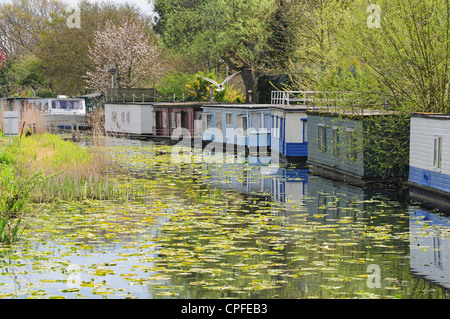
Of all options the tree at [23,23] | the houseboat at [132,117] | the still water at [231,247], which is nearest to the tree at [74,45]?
the tree at [23,23]

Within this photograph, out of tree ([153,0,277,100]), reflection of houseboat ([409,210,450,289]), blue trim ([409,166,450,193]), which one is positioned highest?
tree ([153,0,277,100])

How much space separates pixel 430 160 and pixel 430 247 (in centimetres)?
880

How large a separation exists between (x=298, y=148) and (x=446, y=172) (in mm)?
16266

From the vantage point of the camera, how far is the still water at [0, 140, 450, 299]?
46.2 feet

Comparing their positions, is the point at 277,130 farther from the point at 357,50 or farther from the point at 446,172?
the point at 446,172

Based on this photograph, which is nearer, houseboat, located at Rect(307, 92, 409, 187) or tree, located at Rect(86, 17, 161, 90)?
houseboat, located at Rect(307, 92, 409, 187)

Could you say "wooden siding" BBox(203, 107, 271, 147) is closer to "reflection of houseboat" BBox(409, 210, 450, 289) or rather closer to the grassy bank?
the grassy bank

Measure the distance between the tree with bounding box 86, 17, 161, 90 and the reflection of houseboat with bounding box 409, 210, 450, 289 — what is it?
204ft

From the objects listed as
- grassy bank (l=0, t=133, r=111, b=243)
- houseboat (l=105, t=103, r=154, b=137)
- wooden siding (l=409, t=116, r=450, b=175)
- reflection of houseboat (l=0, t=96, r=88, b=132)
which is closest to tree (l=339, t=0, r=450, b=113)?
wooden siding (l=409, t=116, r=450, b=175)

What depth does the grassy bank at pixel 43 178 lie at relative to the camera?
2000cm

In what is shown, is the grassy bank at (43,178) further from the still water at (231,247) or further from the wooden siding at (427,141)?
the wooden siding at (427,141)

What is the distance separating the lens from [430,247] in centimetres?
1834

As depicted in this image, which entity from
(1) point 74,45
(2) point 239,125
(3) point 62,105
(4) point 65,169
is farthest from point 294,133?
(1) point 74,45

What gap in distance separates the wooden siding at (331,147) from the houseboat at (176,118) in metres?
18.5
